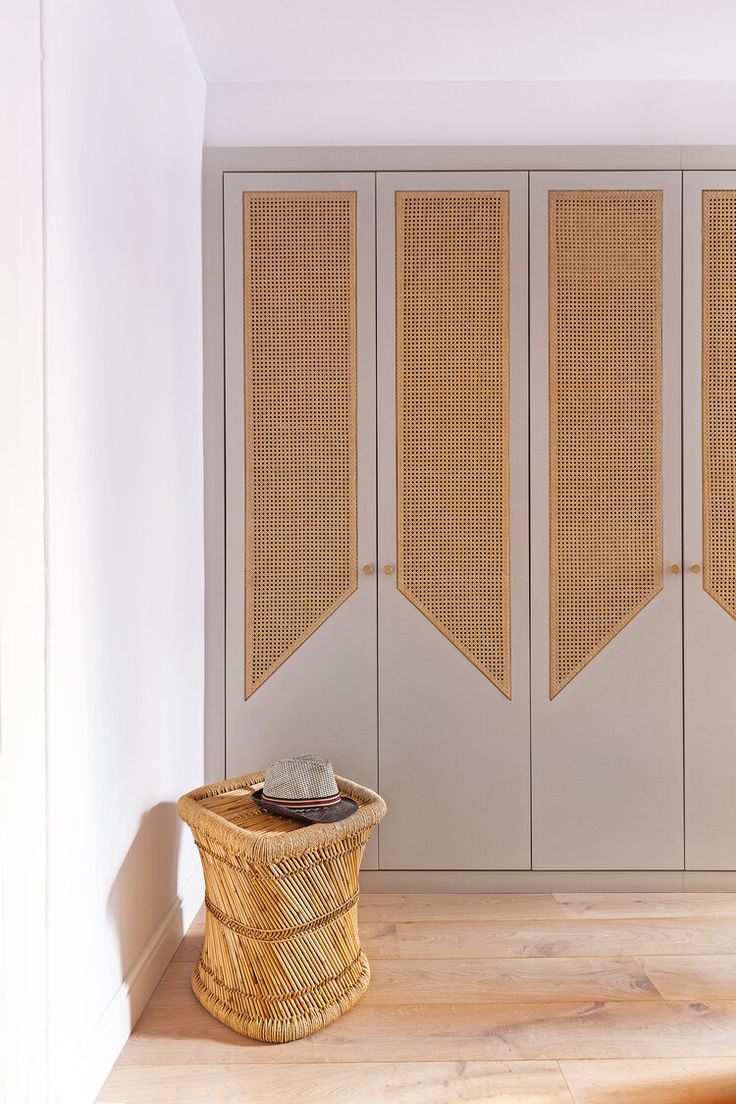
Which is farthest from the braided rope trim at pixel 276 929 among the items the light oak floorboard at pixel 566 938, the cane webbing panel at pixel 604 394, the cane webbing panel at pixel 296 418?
the cane webbing panel at pixel 604 394

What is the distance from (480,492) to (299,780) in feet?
3.63

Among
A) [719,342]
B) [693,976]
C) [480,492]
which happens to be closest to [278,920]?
[693,976]

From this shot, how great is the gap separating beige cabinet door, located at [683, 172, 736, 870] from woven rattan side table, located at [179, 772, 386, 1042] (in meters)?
1.22

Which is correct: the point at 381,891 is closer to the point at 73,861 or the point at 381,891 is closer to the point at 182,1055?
the point at 182,1055

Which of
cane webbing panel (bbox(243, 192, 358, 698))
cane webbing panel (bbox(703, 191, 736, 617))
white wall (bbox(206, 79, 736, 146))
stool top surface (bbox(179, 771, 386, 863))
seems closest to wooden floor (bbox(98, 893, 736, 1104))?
stool top surface (bbox(179, 771, 386, 863))

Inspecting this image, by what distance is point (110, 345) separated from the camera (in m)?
1.70

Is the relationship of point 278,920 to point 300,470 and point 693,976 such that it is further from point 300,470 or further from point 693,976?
point 300,470

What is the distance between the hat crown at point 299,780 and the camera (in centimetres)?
190

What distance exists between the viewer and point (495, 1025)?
179cm

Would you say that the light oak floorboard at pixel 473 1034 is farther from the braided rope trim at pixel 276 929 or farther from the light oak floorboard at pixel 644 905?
the light oak floorboard at pixel 644 905

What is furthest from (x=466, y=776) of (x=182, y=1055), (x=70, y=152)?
(x=70, y=152)

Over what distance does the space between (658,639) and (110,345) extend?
188 centimetres

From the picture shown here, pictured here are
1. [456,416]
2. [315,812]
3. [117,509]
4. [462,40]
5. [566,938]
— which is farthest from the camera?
[456,416]

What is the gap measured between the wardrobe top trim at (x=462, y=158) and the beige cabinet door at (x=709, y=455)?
8 centimetres
